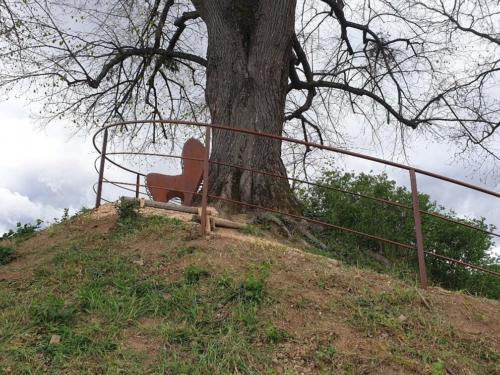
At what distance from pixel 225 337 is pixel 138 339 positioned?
71cm

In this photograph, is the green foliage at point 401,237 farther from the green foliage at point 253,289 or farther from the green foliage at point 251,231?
the green foliage at point 253,289

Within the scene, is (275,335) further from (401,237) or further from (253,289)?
(401,237)

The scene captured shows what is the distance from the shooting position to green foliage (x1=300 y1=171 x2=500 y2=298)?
28.0ft

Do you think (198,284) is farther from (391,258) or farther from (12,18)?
(12,18)

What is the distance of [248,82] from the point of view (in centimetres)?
984

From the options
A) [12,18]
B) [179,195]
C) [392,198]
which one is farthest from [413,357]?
[12,18]

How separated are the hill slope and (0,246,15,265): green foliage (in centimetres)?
77

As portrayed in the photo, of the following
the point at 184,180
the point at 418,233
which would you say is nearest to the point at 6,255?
the point at 184,180

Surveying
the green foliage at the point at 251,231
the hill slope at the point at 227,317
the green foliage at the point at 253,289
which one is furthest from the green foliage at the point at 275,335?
the green foliage at the point at 251,231

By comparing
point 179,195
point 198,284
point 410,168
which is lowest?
point 198,284

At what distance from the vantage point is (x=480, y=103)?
12.0 meters

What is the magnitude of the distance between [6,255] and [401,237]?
5.46 metres

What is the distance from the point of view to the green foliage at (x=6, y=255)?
23.3 feet

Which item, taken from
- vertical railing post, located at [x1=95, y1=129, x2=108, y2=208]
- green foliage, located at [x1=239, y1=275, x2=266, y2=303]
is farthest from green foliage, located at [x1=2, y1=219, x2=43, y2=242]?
green foliage, located at [x1=239, y1=275, x2=266, y2=303]
